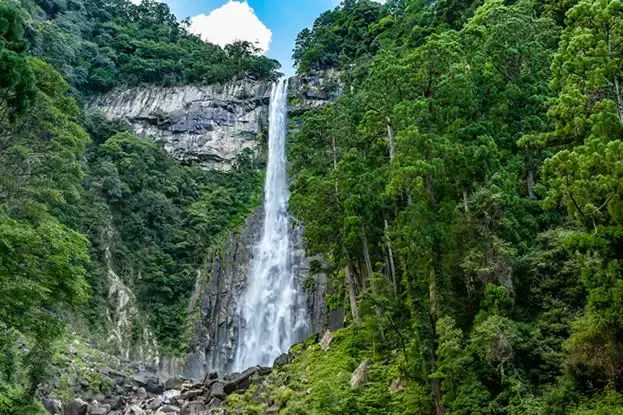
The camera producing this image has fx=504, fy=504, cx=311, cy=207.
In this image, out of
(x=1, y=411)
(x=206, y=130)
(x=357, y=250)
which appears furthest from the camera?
(x=206, y=130)

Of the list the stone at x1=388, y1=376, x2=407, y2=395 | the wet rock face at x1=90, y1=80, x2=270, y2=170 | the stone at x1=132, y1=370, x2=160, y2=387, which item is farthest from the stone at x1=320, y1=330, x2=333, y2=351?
the wet rock face at x1=90, y1=80, x2=270, y2=170

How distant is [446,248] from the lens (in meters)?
11.7

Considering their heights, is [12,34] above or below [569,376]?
above

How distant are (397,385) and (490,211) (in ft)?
15.6

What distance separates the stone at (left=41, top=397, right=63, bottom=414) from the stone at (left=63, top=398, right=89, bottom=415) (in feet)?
0.97

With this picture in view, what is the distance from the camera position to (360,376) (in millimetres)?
13102

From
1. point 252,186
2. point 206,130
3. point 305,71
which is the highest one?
point 305,71

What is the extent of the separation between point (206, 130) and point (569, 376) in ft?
126

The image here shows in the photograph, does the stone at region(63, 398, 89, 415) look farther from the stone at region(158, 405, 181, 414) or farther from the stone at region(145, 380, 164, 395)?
the stone at region(145, 380, 164, 395)

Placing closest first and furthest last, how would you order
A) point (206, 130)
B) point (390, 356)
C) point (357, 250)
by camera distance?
point (390, 356) < point (357, 250) < point (206, 130)

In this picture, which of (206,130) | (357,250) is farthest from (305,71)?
(357,250)

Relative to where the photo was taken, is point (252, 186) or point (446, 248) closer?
point (446, 248)

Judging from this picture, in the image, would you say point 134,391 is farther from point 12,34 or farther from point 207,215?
point 207,215

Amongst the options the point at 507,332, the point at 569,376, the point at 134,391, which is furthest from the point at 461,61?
the point at 134,391
